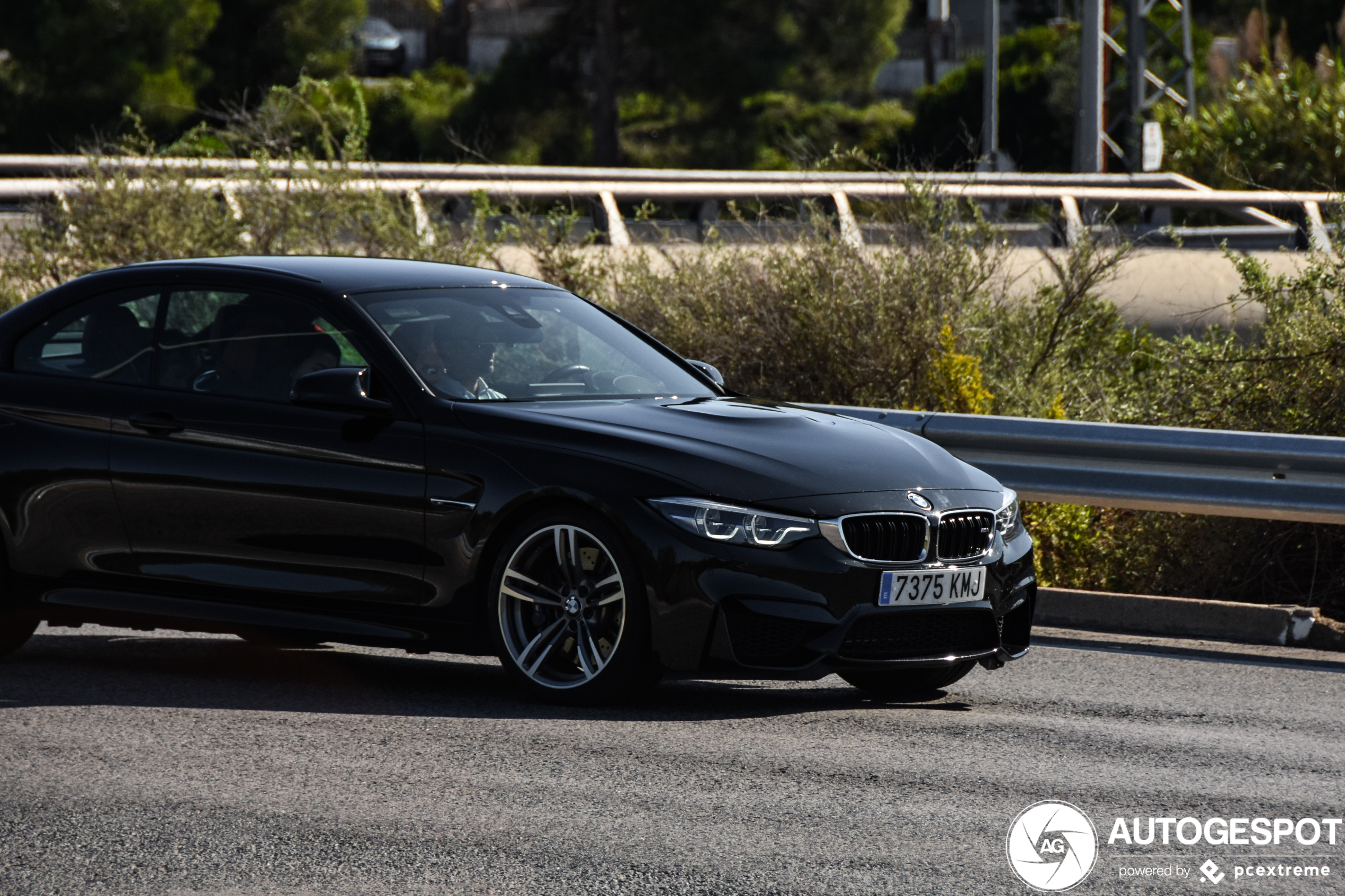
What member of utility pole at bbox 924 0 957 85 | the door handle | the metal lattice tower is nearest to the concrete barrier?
the door handle

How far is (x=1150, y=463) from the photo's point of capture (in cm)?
874

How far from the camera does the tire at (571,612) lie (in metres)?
6.27

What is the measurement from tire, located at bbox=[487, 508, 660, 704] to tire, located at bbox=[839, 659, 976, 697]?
105 centimetres

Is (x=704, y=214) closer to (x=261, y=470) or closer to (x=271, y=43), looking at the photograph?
(x=261, y=470)

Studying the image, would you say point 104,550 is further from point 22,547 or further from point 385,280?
point 385,280

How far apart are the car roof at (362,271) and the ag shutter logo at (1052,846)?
332 cm

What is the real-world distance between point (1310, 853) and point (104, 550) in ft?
15.0

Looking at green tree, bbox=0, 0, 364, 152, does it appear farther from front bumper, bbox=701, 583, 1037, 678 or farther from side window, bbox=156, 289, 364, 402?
front bumper, bbox=701, 583, 1037, 678

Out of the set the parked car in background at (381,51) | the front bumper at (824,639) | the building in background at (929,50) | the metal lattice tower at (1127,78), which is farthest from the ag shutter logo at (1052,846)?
the parked car in background at (381,51)

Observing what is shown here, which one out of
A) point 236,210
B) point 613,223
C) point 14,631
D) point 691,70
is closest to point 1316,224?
point 613,223

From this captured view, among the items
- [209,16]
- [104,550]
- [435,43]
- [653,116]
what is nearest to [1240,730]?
[104,550]

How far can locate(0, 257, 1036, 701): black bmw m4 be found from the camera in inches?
244

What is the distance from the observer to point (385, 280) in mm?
7309

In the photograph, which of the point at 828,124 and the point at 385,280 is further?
the point at 828,124
